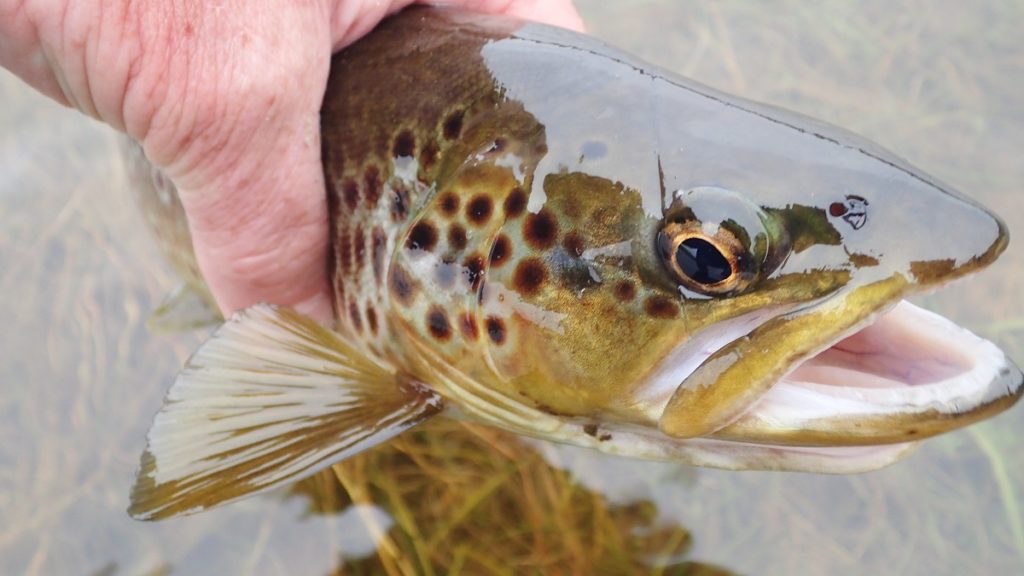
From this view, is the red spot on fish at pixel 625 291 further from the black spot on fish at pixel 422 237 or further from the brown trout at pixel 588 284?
the black spot on fish at pixel 422 237

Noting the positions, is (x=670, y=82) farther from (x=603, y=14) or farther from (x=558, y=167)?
(x=603, y=14)

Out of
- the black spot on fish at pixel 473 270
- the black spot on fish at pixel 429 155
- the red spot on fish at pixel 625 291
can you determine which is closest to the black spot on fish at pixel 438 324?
the black spot on fish at pixel 473 270

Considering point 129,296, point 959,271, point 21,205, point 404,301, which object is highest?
point 959,271

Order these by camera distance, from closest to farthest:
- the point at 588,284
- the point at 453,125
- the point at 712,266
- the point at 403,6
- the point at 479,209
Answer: the point at 712,266, the point at 588,284, the point at 479,209, the point at 453,125, the point at 403,6

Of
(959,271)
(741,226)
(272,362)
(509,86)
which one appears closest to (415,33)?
(509,86)

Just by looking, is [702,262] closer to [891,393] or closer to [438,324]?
[891,393]

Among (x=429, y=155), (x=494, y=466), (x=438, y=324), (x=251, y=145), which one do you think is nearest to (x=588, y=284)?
(x=438, y=324)

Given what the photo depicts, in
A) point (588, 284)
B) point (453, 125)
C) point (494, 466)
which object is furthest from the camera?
point (494, 466)
